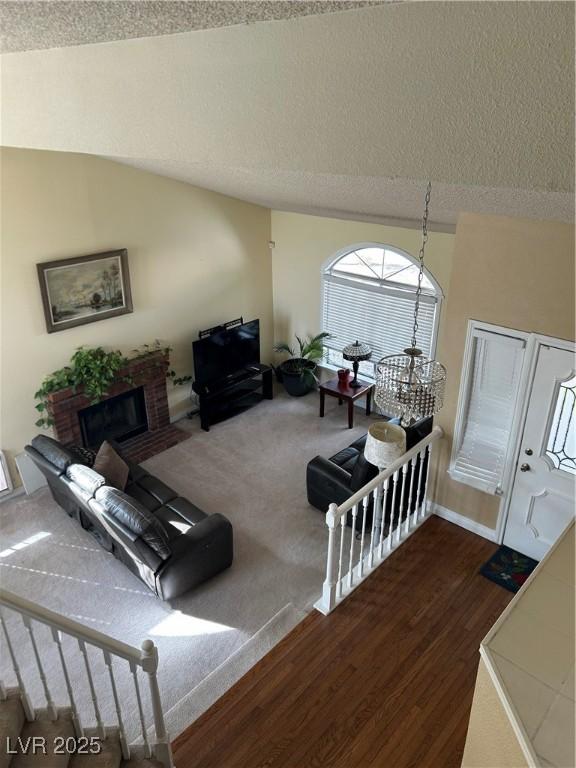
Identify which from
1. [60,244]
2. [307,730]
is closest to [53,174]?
[60,244]

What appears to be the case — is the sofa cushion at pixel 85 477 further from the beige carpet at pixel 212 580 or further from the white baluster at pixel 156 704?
the white baluster at pixel 156 704

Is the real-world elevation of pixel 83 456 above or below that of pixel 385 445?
below

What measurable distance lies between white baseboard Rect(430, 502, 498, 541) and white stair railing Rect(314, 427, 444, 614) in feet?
0.34

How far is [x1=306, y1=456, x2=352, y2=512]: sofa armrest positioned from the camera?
532cm

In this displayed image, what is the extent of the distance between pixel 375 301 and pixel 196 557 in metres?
3.98

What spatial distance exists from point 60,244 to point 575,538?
5.16 meters

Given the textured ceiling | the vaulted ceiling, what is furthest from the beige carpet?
the textured ceiling

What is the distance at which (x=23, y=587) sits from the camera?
488cm

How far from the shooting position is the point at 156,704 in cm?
277

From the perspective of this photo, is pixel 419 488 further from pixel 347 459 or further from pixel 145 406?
pixel 145 406

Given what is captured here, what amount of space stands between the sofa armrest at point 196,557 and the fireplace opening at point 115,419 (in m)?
2.31

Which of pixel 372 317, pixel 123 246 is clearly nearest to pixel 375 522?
pixel 372 317

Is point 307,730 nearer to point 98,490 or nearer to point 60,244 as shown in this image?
point 98,490

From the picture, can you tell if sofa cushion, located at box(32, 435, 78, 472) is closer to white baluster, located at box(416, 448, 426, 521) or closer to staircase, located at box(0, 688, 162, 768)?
staircase, located at box(0, 688, 162, 768)
